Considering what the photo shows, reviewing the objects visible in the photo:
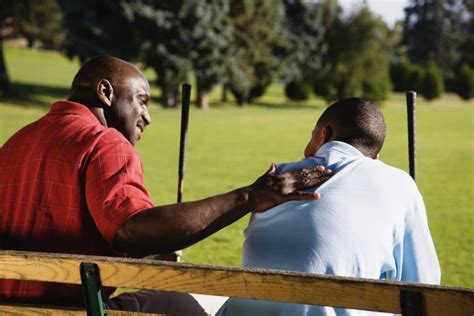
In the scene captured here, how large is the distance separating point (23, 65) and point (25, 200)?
211 feet

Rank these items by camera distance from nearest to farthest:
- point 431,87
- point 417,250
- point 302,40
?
point 417,250, point 302,40, point 431,87

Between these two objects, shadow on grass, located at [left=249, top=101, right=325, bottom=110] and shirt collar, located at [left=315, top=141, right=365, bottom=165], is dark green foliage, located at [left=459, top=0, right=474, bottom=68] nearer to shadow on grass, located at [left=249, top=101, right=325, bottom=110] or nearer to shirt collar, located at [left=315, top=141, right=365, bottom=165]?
shadow on grass, located at [left=249, top=101, right=325, bottom=110]

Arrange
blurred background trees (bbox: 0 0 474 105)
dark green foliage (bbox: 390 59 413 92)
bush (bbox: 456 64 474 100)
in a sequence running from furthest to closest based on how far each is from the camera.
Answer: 1. dark green foliage (bbox: 390 59 413 92)
2. bush (bbox: 456 64 474 100)
3. blurred background trees (bbox: 0 0 474 105)

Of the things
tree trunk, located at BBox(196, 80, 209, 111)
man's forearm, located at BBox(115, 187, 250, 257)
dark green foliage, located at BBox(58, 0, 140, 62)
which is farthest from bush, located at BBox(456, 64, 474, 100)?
man's forearm, located at BBox(115, 187, 250, 257)

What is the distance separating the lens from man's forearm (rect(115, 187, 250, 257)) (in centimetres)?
262

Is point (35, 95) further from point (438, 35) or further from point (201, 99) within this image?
point (438, 35)

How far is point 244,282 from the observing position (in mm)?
2307

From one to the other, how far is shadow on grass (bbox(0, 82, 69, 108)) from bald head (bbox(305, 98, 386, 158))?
36.9 m

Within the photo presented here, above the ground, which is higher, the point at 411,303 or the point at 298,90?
the point at 411,303

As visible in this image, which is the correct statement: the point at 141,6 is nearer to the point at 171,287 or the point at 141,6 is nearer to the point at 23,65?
the point at 23,65

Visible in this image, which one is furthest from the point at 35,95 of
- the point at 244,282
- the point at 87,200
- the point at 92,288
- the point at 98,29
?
the point at 244,282

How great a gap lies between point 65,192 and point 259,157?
17871 millimetres

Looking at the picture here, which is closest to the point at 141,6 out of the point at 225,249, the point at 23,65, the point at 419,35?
the point at 23,65

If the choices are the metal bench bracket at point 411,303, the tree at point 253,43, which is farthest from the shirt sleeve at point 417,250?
the tree at point 253,43
